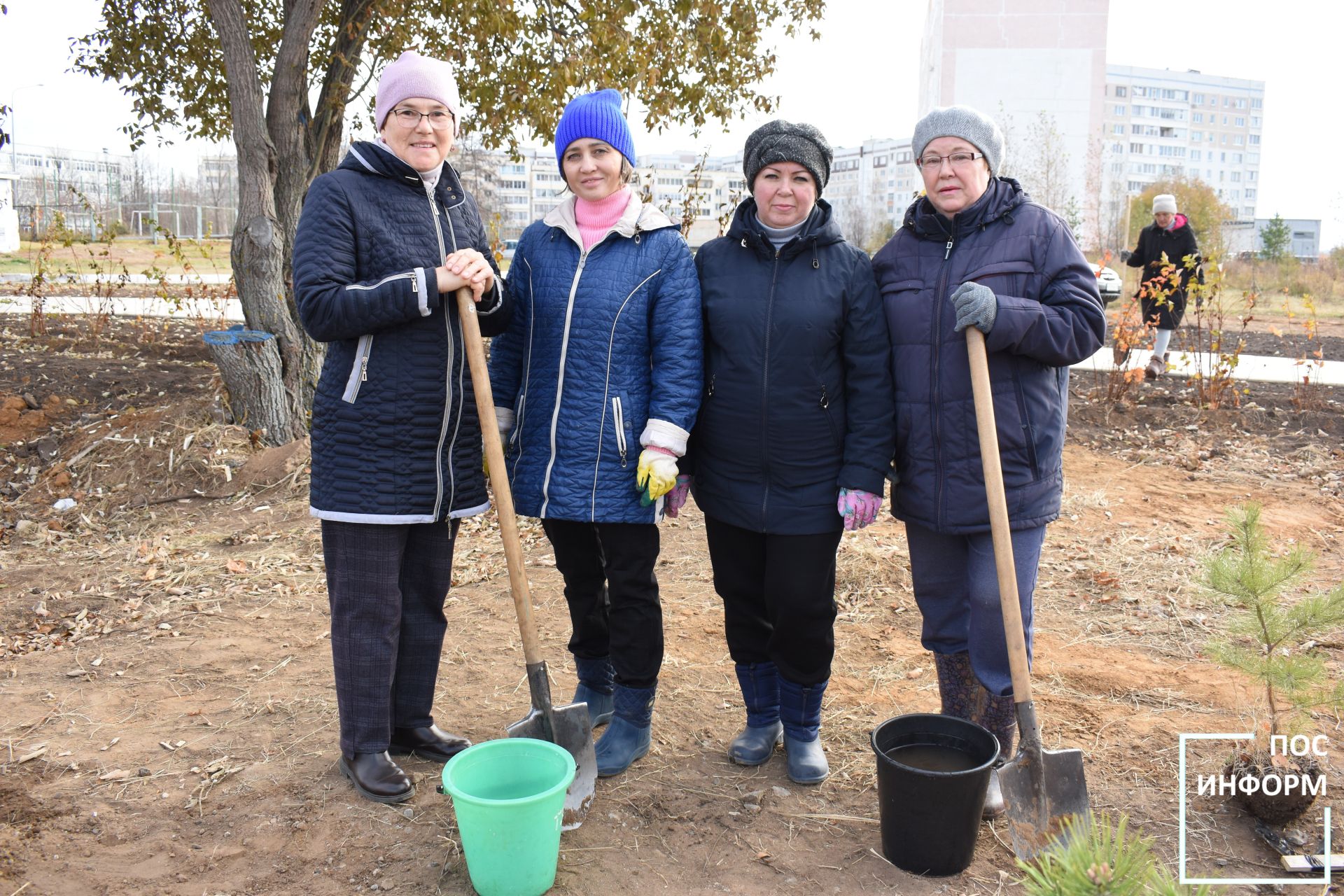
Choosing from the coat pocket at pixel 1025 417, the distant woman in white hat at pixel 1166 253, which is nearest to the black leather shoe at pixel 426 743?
the coat pocket at pixel 1025 417

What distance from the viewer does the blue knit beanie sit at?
2.64 m

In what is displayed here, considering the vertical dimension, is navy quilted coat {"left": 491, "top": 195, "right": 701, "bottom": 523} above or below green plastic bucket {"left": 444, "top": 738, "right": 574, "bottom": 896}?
above

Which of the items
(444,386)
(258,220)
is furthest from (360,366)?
(258,220)

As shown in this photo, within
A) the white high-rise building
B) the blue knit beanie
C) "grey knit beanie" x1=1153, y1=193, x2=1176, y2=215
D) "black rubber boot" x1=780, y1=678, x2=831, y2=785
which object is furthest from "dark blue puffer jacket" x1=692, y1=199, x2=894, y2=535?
the white high-rise building

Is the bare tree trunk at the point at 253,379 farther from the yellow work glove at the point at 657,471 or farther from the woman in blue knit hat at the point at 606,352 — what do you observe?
the yellow work glove at the point at 657,471

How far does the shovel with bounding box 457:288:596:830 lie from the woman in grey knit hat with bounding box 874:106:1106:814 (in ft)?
3.50

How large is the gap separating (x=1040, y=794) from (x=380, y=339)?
2.05 m

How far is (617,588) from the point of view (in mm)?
2854

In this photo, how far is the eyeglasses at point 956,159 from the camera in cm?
252

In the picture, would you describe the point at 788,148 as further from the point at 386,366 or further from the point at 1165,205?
the point at 1165,205

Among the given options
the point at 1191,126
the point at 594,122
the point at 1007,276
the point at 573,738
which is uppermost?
the point at 1191,126

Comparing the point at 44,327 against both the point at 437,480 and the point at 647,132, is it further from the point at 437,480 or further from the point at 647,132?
the point at 437,480

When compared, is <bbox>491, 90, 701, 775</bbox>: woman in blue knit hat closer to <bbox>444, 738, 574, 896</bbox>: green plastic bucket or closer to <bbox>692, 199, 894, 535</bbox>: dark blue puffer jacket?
<bbox>692, 199, 894, 535</bbox>: dark blue puffer jacket

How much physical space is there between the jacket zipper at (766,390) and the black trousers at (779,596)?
137 millimetres
